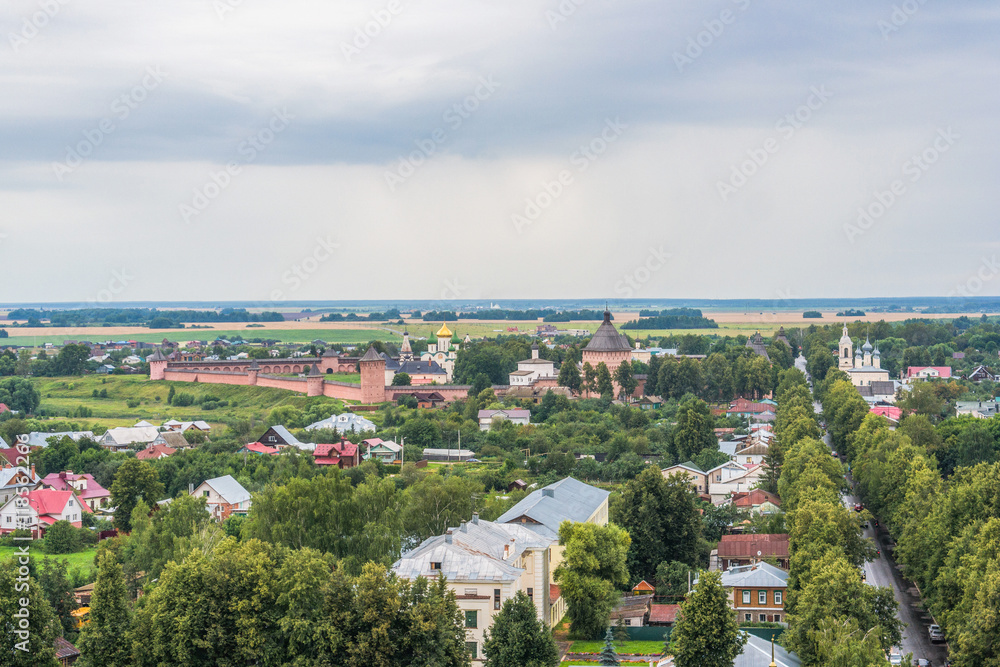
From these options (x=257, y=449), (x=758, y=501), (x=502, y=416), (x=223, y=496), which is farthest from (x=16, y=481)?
(x=502, y=416)

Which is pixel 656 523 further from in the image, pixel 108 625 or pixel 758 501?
pixel 108 625

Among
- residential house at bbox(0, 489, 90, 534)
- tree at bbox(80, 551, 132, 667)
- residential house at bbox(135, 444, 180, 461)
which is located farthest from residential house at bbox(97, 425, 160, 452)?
tree at bbox(80, 551, 132, 667)

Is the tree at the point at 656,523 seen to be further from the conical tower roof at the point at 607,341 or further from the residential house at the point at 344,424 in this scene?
the conical tower roof at the point at 607,341

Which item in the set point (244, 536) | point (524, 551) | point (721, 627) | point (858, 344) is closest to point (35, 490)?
point (244, 536)

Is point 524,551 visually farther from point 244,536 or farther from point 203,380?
point 203,380

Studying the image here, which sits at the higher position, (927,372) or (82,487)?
(927,372)
